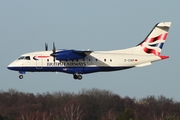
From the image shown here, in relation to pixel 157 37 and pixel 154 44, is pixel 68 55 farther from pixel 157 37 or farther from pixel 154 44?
pixel 157 37

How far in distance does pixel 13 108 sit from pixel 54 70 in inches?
1533

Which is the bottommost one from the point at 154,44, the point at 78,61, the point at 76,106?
the point at 76,106

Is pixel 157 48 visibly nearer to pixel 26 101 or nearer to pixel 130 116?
pixel 130 116

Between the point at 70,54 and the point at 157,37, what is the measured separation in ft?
32.8

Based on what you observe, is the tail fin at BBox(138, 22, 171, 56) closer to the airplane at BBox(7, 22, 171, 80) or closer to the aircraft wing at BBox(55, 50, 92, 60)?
the airplane at BBox(7, 22, 171, 80)

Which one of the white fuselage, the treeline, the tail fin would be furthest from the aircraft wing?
the treeline

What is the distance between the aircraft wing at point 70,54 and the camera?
8181 centimetres

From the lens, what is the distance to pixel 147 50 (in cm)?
8450

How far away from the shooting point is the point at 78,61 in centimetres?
8262

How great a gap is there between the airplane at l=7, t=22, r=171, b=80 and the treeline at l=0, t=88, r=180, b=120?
30.5 metres

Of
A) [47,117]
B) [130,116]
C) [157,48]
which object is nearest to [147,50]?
[157,48]

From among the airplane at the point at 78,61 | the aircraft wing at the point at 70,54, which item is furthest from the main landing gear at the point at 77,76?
the aircraft wing at the point at 70,54

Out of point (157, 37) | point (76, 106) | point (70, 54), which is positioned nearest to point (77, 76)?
point (70, 54)

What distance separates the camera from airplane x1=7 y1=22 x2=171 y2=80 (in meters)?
82.1
